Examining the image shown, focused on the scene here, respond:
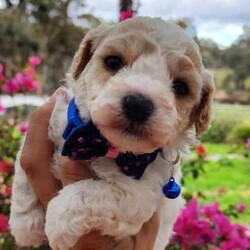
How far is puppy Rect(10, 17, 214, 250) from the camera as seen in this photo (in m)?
1.99

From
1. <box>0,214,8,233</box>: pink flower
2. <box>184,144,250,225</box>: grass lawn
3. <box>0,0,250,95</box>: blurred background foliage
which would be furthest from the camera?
<box>0,0,250,95</box>: blurred background foliage

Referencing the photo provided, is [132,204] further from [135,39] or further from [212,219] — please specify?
[212,219]

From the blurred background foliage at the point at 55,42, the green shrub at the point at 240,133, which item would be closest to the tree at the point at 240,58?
the blurred background foliage at the point at 55,42

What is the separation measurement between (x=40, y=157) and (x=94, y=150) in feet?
1.15

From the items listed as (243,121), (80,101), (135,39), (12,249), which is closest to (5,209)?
(12,249)

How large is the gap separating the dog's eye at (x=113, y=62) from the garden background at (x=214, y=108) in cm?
72

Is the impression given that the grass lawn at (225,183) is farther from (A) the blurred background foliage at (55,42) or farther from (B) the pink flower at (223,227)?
(B) the pink flower at (223,227)

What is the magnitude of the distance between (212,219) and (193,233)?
26 cm

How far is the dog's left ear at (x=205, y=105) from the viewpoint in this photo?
96.7 inches

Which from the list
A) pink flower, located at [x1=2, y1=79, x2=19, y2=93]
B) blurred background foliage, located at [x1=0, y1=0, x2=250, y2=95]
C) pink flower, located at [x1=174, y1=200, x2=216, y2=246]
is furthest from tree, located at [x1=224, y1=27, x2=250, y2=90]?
pink flower, located at [x1=174, y1=200, x2=216, y2=246]

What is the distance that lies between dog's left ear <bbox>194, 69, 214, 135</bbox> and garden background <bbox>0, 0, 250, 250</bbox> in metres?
0.31

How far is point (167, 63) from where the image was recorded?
2219 mm

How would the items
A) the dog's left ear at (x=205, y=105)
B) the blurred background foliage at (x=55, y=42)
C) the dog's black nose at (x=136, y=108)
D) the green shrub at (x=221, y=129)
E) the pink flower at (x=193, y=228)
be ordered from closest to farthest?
the dog's black nose at (x=136, y=108) → the dog's left ear at (x=205, y=105) → the pink flower at (x=193, y=228) → the blurred background foliage at (x=55, y=42) → the green shrub at (x=221, y=129)

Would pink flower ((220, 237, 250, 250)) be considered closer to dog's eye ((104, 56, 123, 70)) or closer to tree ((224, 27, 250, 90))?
dog's eye ((104, 56, 123, 70))
